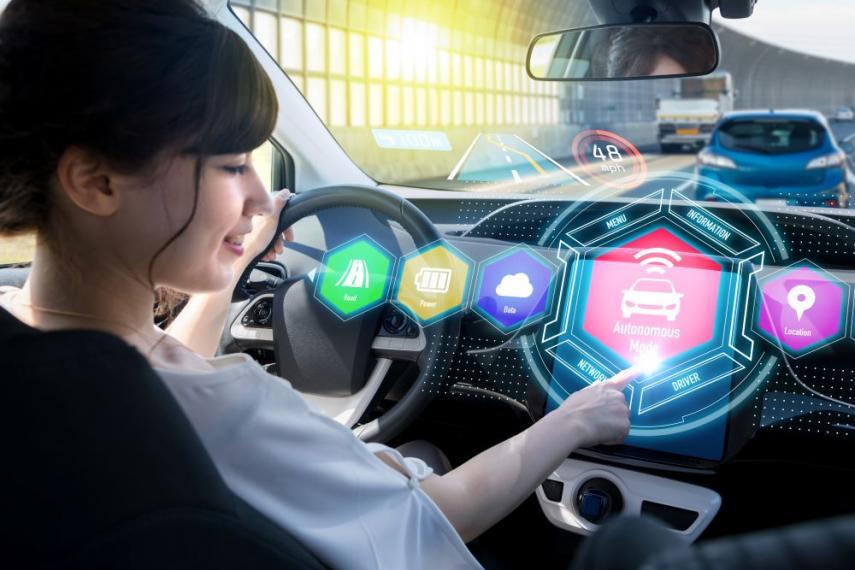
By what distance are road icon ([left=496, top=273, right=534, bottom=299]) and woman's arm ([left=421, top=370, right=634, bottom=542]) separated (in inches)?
25.1

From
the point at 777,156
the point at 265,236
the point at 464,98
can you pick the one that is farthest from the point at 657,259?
the point at 464,98

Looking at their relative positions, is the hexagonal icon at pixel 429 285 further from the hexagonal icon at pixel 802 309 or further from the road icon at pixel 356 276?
the hexagonal icon at pixel 802 309

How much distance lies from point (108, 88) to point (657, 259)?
1.45 metres

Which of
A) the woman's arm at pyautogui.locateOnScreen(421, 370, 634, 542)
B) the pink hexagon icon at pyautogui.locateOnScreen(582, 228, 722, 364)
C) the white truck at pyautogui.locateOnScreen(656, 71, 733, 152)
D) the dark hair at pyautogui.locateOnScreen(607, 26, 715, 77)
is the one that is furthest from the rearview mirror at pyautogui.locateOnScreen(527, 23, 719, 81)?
the white truck at pyautogui.locateOnScreen(656, 71, 733, 152)

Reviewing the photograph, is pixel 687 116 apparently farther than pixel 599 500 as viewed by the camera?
Yes

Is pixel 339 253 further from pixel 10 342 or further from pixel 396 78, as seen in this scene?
pixel 396 78

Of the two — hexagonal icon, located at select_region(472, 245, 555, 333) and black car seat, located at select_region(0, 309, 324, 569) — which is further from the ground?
black car seat, located at select_region(0, 309, 324, 569)

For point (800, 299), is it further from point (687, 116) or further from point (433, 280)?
point (687, 116)

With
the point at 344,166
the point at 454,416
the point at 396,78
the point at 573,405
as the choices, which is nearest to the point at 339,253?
the point at 454,416

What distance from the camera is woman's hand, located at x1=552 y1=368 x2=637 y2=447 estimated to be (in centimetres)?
162

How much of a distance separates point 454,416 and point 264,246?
0.76 metres

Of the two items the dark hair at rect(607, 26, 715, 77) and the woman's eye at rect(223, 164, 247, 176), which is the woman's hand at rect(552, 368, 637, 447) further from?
the dark hair at rect(607, 26, 715, 77)

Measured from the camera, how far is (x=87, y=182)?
1017 millimetres

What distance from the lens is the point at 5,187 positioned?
106 cm
